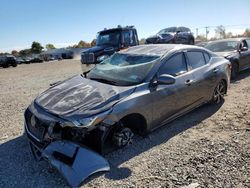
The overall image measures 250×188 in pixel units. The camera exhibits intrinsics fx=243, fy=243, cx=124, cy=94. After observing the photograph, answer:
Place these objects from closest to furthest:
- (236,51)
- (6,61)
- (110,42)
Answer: (236,51) < (110,42) < (6,61)

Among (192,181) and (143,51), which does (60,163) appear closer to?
(192,181)

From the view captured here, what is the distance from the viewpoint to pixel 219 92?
587 centimetres

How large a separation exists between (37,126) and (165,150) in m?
1.98

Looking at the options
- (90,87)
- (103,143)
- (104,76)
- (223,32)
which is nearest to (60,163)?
(103,143)

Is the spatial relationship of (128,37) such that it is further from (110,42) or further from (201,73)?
(201,73)

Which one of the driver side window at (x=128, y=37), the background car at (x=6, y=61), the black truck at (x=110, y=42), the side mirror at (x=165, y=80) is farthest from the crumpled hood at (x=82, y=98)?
the background car at (x=6, y=61)

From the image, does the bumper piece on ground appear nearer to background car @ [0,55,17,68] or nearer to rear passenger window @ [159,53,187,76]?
rear passenger window @ [159,53,187,76]

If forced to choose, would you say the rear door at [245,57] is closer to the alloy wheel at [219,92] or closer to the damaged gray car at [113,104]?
the alloy wheel at [219,92]

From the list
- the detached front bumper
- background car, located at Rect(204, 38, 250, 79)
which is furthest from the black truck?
the detached front bumper

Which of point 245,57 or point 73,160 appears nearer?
point 73,160

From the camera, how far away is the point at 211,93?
216 inches

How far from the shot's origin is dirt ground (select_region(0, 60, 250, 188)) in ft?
10.1

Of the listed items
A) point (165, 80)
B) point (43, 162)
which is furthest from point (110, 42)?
point (43, 162)

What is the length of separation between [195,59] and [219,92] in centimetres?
127
